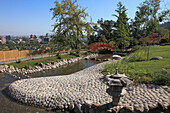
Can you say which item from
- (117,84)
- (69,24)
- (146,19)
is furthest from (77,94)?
(146,19)

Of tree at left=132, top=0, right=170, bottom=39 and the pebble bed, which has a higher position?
tree at left=132, top=0, right=170, bottom=39

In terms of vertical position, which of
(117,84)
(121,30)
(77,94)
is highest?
(121,30)

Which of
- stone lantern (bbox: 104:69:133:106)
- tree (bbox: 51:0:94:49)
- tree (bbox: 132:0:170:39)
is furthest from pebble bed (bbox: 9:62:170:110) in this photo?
tree (bbox: 132:0:170:39)

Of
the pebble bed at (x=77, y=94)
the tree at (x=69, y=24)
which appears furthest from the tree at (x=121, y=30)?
the pebble bed at (x=77, y=94)

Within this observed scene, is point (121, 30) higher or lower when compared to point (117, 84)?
higher

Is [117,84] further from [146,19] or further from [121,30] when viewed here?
[146,19]

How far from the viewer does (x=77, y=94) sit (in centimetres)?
664

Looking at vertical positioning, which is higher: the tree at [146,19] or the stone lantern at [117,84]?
the tree at [146,19]

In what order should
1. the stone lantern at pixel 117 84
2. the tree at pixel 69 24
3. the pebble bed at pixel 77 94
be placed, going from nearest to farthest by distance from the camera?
the stone lantern at pixel 117 84, the pebble bed at pixel 77 94, the tree at pixel 69 24

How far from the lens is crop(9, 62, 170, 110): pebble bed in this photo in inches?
214

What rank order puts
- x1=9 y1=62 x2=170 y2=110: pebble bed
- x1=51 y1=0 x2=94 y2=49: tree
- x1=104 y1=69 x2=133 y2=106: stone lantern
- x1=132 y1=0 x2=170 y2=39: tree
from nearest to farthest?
1. x1=104 y1=69 x2=133 y2=106: stone lantern
2. x1=9 y1=62 x2=170 y2=110: pebble bed
3. x1=51 y1=0 x2=94 y2=49: tree
4. x1=132 y1=0 x2=170 y2=39: tree

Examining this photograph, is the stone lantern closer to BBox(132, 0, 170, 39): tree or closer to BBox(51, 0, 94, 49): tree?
BBox(51, 0, 94, 49): tree

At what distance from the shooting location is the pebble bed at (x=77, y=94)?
17.9 ft

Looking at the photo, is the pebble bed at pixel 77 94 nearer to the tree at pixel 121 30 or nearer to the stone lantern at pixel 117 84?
A: the stone lantern at pixel 117 84
